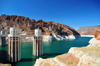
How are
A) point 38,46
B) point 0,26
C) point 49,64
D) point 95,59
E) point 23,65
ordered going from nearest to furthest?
point 95,59 < point 49,64 < point 23,65 < point 38,46 < point 0,26

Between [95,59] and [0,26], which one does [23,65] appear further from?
[0,26]

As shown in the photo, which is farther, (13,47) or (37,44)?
(37,44)

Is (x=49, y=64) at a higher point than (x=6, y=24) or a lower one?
lower

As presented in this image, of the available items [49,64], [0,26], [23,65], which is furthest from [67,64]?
[0,26]

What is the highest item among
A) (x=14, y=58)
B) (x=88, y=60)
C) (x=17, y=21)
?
(x=17, y=21)

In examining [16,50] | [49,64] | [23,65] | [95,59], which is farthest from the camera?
[16,50]

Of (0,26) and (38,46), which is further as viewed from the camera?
(0,26)

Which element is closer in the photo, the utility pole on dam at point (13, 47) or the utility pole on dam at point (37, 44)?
the utility pole on dam at point (13, 47)

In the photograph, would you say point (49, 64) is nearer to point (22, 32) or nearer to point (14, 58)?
point (14, 58)

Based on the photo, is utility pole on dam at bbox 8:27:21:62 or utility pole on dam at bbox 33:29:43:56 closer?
utility pole on dam at bbox 8:27:21:62
